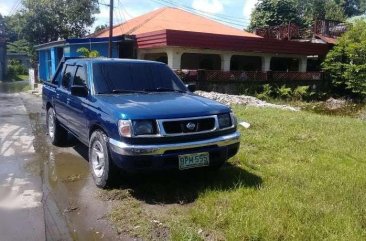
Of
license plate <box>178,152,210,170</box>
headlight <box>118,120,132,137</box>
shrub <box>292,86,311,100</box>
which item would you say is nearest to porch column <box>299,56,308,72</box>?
shrub <box>292,86,311,100</box>

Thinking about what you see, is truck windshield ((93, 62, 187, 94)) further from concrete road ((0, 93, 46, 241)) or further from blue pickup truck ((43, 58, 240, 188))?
concrete road ((0, 93, 46, 241))

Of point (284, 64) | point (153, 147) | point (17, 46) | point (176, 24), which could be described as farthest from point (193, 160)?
point (17, 46)

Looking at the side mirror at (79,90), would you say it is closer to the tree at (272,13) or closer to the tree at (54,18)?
the tree at (272,13)

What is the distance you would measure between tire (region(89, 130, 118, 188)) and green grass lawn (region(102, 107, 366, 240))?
188 mm

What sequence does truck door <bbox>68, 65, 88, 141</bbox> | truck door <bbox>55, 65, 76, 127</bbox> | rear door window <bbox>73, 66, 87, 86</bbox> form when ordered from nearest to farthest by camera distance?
truck door <bbox>68, 65, 88, 141</bbox> → rear door window <bbox>73, 66, 87, 86</bbox> → truck door <bbox>55, 65, 76, 127</bbox>

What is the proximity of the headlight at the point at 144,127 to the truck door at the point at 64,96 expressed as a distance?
93.0 inches

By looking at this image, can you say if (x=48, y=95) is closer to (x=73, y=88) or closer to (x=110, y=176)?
(x=73, y=88)

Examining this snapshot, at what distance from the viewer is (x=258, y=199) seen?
14.4 ft

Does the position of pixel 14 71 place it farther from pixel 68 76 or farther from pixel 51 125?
pixel 68 76

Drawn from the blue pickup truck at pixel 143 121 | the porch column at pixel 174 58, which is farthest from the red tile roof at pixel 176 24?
the blue pickup truck at pixel 143 121

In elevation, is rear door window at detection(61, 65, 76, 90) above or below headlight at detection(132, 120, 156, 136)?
above

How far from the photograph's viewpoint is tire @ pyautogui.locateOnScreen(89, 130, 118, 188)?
4789mm

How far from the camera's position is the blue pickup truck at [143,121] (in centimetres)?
445

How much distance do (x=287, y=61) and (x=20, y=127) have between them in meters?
20.9
